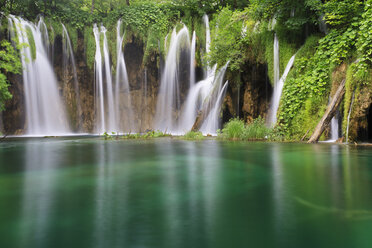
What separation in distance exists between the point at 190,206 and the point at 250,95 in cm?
1208

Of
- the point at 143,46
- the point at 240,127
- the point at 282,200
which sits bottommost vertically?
the point at 282,200

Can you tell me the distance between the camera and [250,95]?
48.6 ft

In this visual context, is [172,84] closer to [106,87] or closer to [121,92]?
[121,92]

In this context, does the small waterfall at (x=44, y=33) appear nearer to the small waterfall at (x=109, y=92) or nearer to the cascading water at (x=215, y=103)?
the small waterfall at (x=109, y=92)

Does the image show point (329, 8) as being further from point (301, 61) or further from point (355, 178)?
point (355, 178)

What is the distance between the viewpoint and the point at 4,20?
19.3 meters

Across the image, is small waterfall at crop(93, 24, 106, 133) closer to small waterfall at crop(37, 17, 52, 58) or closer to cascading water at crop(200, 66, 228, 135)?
small waterfall at crop(37, 17, 52, 58)

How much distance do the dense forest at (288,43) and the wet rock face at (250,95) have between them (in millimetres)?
69

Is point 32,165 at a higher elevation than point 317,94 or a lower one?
lower

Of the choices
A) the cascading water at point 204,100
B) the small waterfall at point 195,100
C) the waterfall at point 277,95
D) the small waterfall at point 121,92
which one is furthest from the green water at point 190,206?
the small waterfall at point 121,92

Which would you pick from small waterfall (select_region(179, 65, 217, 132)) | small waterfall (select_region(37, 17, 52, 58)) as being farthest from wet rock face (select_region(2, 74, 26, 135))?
small waterfall (select_region(179, 65, 217, 132))

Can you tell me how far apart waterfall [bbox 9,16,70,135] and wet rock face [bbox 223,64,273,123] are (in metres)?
12.8

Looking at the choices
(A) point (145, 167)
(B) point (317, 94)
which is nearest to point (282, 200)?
(A) point (145, 167)

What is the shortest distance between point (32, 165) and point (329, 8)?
A: 10343 mm
